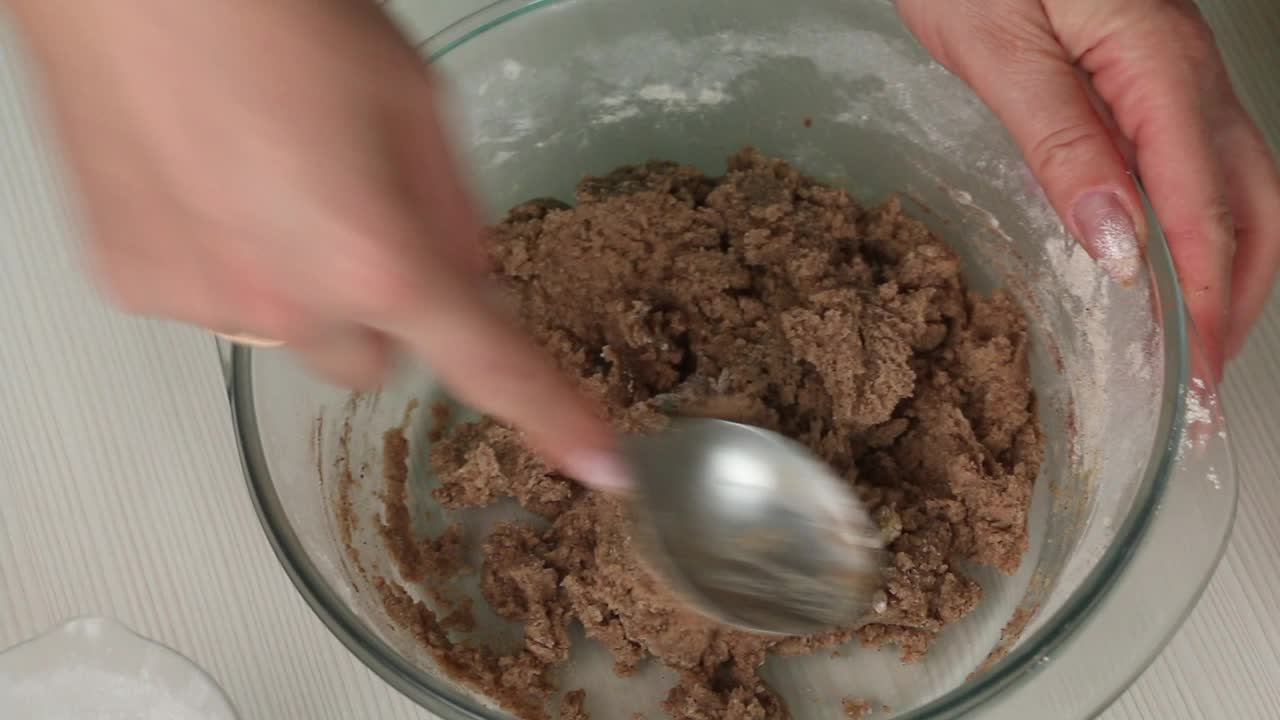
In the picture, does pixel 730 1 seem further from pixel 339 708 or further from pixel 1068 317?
pixel 339 708

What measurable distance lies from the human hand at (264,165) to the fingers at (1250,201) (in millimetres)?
849

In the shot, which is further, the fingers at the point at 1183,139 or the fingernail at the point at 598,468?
the fingers at the point at 1183,139

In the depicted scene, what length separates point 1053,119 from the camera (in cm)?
98

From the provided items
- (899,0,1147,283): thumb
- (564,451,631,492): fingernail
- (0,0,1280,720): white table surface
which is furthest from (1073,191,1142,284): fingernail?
(564,451,631,492): fingernail

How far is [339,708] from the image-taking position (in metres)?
1.10

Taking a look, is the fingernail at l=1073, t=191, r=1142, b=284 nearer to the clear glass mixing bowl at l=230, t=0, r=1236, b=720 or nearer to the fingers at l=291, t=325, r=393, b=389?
the clear glass mixing bowl at l=230, t=0, r=1236, b=720

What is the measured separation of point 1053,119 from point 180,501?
1080 mm

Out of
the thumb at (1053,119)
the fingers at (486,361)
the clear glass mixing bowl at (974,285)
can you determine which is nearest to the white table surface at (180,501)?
the clear glass mixing bowl at (974,285)

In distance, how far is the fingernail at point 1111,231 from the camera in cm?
95

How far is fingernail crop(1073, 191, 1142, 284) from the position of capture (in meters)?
0.95

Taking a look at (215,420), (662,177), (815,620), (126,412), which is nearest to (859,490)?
(815,620)

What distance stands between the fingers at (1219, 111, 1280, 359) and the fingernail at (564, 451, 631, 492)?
2.32 feet

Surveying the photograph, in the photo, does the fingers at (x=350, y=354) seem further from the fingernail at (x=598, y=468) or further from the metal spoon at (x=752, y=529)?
the metal spoon at (x=752, y=529)

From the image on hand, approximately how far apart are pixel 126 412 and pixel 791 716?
0.89 metres
